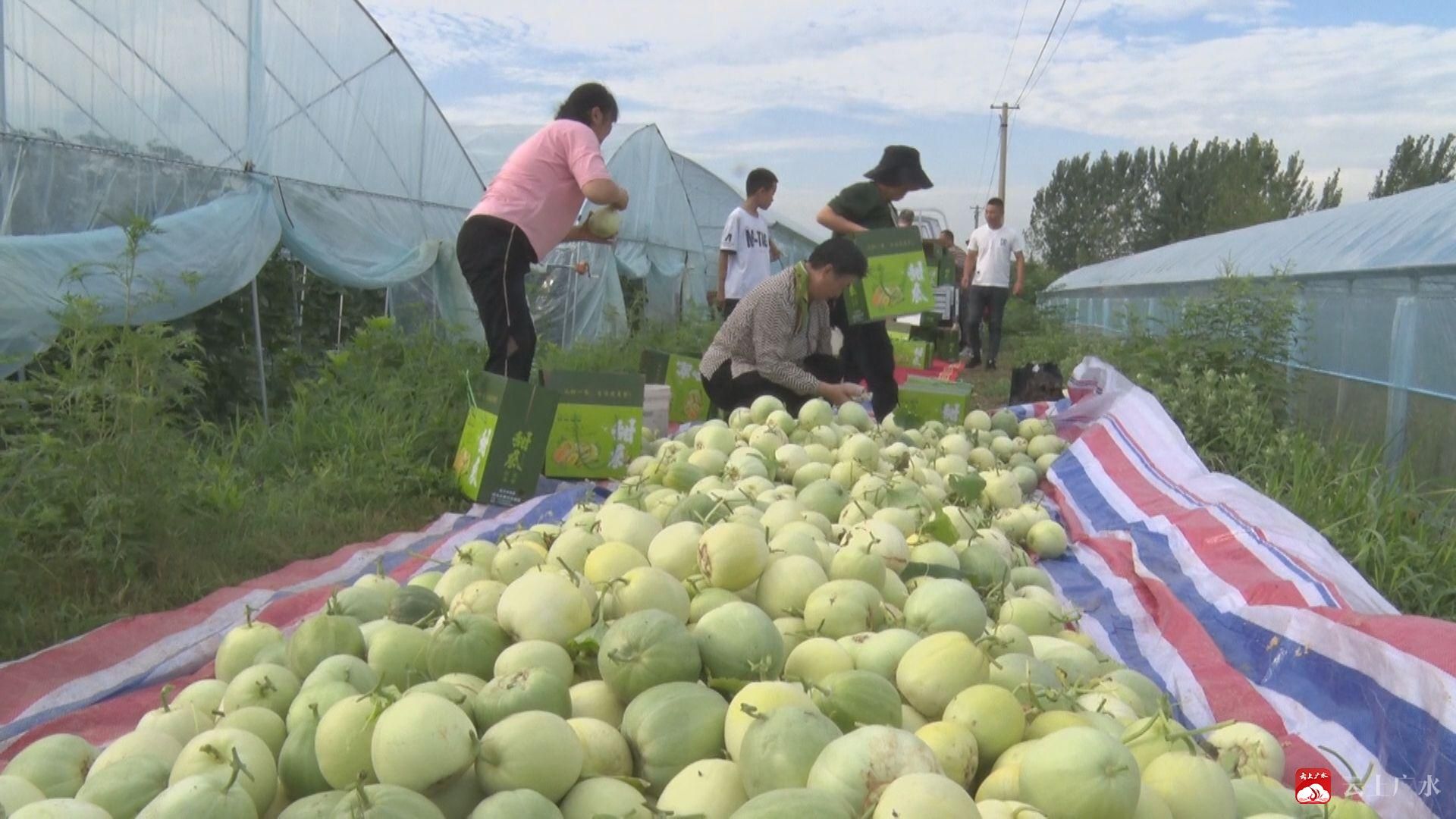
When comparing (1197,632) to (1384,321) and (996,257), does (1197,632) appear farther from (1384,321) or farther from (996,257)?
(996,257)

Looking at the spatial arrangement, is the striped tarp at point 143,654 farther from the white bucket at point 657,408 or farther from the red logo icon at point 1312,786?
the white bucket at point 657,408

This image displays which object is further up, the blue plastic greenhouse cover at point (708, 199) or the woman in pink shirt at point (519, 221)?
the blue plastic greenhouse cover at point (708, 199)

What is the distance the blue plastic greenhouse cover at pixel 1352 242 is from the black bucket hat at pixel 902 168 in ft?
7.80

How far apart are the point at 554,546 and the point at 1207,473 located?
2.79 m

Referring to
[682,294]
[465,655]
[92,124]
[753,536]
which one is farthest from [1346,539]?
[682,294]

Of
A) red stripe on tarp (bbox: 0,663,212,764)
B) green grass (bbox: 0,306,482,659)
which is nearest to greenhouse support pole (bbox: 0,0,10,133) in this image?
green grass (bbox: 0,306,482,659)

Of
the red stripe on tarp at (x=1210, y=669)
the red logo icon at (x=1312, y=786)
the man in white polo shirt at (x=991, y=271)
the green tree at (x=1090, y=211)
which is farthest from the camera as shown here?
the green tree at (x=1090, y=211)

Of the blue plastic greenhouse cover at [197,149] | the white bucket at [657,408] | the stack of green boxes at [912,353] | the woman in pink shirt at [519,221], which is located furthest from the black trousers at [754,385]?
the stack of green boxes at [912,353]

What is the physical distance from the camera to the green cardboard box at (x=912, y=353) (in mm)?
9305

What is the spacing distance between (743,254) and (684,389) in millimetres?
1749

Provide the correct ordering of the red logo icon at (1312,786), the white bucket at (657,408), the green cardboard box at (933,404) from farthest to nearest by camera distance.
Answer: the green cardboard box at (933,404) → the white bucket at (657,408) → the red logo icon at (1312,786)

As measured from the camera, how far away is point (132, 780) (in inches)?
55.6

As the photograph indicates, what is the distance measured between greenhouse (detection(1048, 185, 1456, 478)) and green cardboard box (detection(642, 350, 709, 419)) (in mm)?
3273

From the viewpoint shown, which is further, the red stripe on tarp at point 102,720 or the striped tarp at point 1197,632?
the red stripe on tarp at point 102,720
